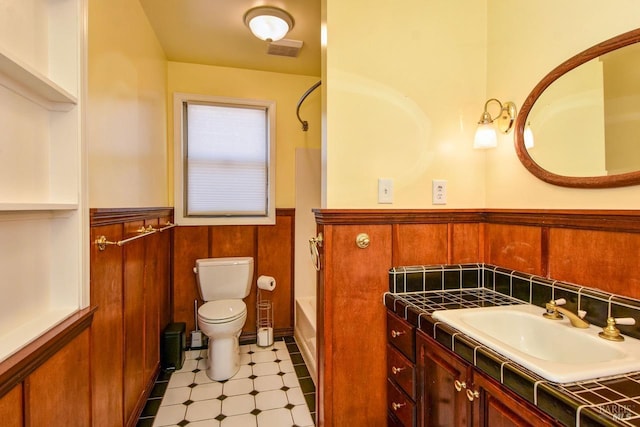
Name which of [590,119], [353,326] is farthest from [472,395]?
[590,119]

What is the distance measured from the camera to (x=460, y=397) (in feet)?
3.31

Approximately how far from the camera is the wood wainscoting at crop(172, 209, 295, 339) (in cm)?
278

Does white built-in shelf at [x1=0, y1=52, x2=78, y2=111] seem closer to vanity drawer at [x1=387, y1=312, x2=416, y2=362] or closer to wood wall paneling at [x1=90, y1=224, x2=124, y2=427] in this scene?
wood wall paneling at [x1=90, y1=224, x2=124, y2=427]

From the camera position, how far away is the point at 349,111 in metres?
1.48

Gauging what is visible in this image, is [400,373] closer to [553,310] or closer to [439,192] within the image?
[553,310]

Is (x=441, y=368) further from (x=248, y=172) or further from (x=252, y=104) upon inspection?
(x=252, y=104)

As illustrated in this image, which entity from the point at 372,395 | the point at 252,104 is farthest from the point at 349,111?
the point at 252,104

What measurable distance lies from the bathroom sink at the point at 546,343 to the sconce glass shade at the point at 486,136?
0.74m

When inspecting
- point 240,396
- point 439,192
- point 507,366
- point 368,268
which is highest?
point 439,192

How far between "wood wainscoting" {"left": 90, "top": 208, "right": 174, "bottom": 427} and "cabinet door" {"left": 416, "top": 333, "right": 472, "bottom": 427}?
1313 mm

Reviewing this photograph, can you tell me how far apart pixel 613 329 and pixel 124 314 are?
203 cm

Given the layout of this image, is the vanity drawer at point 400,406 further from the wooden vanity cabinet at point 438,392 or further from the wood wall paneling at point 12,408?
the wood wall paneling at point 12,408

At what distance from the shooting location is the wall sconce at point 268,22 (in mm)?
2012

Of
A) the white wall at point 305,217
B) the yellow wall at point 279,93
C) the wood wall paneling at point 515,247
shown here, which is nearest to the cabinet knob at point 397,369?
the wood wall paneling at point 515,247
